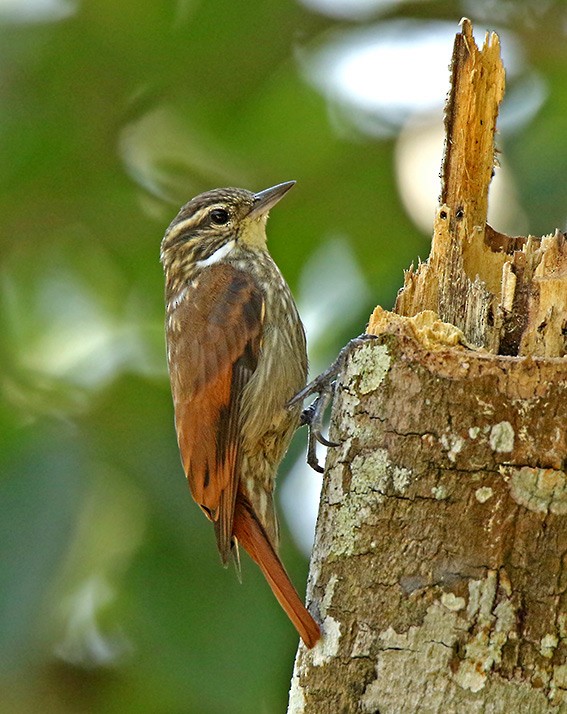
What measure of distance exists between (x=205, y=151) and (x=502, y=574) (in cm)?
353

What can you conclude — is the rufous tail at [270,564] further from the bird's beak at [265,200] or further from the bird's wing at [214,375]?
the bird's beak at [265,200]

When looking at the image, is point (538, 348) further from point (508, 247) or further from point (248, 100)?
point (248, 100)

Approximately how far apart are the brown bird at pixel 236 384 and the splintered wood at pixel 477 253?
3.69 feet

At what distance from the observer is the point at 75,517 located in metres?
4.15

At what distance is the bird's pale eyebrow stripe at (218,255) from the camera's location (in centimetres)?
487

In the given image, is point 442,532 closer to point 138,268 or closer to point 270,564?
point 270,564

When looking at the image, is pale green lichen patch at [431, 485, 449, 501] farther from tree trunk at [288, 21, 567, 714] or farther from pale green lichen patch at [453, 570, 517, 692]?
pale green lichen patch at [453, 570, 517, 692]

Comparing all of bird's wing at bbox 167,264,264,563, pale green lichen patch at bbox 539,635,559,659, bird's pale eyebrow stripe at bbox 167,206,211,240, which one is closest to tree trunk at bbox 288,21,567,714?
pale green lichen patch at bbox 539,635,559,659

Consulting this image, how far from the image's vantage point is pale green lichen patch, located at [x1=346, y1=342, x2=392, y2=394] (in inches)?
109

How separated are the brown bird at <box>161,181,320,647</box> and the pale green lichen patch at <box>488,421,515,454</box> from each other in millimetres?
1391

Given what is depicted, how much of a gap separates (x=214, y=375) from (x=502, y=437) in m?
1.89

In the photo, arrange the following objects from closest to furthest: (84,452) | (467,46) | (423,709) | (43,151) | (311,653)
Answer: (423,709), (311,653), (467,46), (84,452), (43,151)

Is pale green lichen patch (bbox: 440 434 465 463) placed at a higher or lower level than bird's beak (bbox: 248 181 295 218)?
lower

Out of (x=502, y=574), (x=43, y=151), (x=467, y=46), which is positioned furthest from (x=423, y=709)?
(x=43, y=151)
